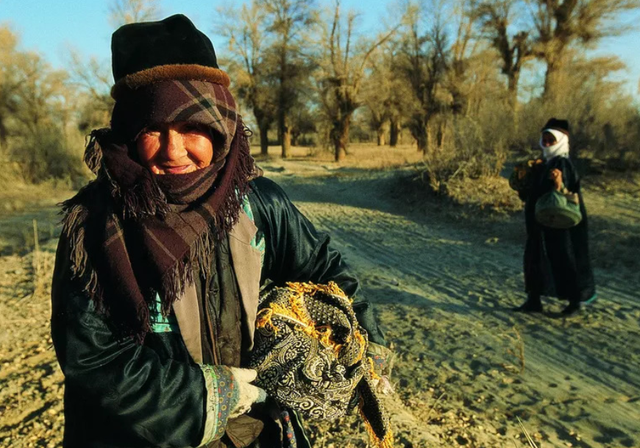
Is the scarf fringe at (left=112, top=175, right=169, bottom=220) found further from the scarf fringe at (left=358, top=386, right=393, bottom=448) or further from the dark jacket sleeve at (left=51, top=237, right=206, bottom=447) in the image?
the scarf fringe at (left=358, top=386, right=393, bottom=448)

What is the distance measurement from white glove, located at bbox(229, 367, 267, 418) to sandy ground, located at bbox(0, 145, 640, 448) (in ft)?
5.97

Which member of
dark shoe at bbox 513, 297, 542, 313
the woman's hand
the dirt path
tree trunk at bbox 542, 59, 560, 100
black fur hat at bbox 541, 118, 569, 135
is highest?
tree trunk at bbox 542, 59, 560, 100

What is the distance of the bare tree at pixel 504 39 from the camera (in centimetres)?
2475

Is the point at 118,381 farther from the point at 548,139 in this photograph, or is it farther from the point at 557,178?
the point at 548,139

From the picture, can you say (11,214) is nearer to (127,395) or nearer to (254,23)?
(127,395)

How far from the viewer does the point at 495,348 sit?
4645 millimetres

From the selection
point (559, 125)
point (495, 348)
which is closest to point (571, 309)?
point (495, 348)

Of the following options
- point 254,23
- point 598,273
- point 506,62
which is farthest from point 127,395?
point 254,23

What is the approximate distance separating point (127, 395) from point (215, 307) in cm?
32

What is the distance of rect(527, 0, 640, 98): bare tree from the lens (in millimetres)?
21609

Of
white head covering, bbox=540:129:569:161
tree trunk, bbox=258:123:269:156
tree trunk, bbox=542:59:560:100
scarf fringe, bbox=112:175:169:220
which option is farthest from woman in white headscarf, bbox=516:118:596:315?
tree trunk, bbox=258:123:269:156

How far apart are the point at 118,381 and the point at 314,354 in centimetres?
53

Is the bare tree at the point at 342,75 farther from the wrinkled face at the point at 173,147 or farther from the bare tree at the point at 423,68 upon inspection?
the wrinkled face at the point at 173,147

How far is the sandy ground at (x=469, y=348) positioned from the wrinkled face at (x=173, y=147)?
2.21 m
